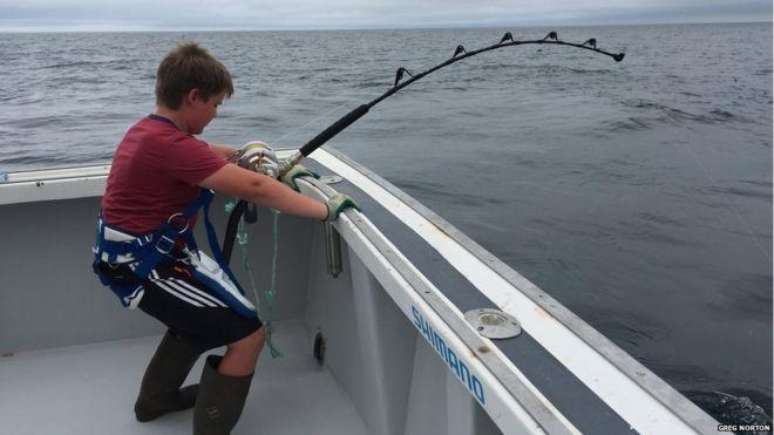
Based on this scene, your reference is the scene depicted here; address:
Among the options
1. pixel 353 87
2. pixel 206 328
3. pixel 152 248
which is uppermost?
pixel 152 248

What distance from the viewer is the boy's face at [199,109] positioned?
197 centimetres

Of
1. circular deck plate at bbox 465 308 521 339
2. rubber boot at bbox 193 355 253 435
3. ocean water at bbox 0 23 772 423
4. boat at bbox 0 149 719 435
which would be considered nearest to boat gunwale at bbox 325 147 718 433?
boat at bbox 0 149 719 435

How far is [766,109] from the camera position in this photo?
13367 millimetres

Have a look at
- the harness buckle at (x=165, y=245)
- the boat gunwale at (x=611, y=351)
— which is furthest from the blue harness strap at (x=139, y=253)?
the boat gunwale at (x=611, y=351)

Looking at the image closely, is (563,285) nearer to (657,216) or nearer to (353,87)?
(657,216)

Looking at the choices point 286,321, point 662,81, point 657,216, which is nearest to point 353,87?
point 662,81

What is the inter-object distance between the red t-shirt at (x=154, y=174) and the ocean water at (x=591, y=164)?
1.73 feet

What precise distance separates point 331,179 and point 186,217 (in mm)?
885

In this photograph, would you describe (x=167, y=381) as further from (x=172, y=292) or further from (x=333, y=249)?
(x=333, y=249)

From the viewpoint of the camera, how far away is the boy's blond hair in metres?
1.93

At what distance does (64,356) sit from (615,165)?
8.34 metres

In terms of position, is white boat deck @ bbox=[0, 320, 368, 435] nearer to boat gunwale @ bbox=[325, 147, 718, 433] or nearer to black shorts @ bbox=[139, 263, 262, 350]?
black shorts @ bbox=[139, 263, 262, 350]

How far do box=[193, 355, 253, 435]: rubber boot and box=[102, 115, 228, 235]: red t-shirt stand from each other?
540 mm

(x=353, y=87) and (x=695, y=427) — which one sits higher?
(x=695, y=427)
